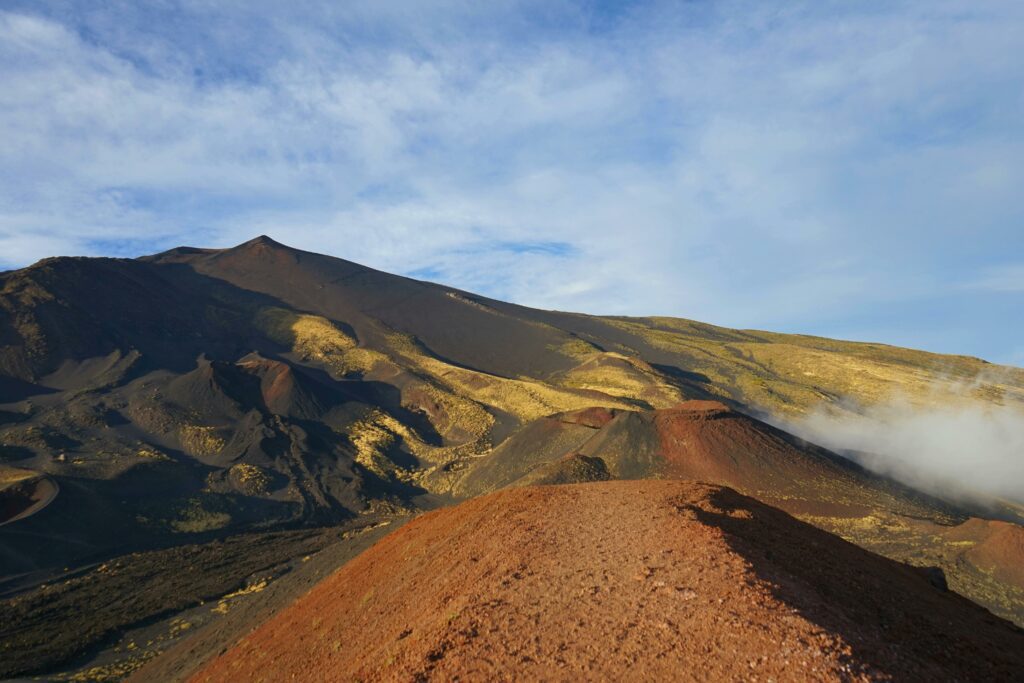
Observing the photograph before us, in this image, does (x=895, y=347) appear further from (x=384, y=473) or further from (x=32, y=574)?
(x=32, y=574)

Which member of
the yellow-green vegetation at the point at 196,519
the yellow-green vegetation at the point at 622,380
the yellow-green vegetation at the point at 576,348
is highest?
the yellow-green vegetation at the point at 576,348

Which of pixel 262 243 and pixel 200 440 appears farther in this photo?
pixel 262 243

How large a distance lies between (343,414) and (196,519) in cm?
2704

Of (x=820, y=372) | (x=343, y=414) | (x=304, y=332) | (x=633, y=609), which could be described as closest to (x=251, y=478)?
(x=343, y=414)

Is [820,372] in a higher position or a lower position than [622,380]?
higher

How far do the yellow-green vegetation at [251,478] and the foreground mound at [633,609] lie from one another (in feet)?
108

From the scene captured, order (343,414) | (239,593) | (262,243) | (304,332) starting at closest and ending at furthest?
(239,593)
(343,414)
(304,332)
(262,243)

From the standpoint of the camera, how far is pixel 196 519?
142 feet

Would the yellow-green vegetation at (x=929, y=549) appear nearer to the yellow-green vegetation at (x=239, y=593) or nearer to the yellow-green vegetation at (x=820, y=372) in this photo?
the yellow-green vegetation at (x=239, y=593)

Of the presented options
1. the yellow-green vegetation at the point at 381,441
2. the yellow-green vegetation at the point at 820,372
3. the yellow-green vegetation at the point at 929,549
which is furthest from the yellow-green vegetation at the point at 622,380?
the yellow-green vegetation at the point at 929,549

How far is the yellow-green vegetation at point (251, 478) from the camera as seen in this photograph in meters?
49.2

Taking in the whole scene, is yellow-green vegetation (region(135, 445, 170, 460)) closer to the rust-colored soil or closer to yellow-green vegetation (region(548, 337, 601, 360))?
the rust-colored soil

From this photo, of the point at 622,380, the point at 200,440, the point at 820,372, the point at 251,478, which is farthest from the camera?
the point at 820,372

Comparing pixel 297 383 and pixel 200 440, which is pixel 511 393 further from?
pixel 200 440
